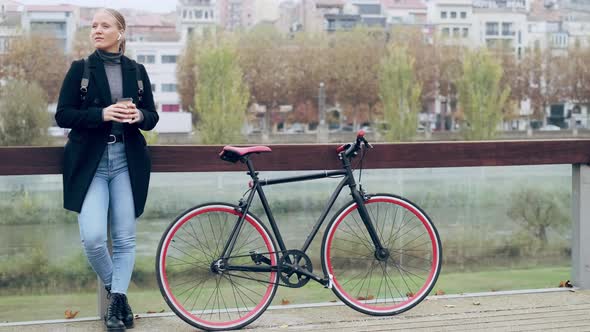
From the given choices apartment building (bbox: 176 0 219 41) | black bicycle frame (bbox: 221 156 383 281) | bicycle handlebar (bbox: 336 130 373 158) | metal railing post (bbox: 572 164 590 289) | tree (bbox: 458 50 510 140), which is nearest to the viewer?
black bicycle frame (bbox: 221 156 383 281)

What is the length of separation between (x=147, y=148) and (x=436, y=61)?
2627 inches

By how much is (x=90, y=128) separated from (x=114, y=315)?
751mm

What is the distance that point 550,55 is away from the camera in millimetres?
71125

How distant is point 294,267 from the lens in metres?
3.84

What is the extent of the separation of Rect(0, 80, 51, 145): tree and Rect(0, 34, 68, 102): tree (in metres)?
13.4

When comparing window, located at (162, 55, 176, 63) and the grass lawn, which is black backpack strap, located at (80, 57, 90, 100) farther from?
window, located at (162, 55, 176, 63)

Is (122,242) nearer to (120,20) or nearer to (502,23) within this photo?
(120,20)

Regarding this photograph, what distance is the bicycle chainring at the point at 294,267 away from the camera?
383 cm

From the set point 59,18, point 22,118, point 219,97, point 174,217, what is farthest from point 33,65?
point 174,217

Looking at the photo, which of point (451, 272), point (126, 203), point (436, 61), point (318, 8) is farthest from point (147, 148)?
point (318, 8)

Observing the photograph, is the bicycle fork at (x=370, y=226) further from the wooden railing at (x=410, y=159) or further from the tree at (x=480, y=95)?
the tree at (x=480, y=95)

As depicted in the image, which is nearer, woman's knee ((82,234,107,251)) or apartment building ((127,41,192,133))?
woman's knee ((82,234,107,251))

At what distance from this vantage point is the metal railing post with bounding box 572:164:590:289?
4.58m

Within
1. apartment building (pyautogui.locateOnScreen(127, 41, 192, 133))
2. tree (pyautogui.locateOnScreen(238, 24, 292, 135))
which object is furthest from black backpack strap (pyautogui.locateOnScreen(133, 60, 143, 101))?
apartment building (pyautogui.locateOnScreen(127, 41, 192, 133))
